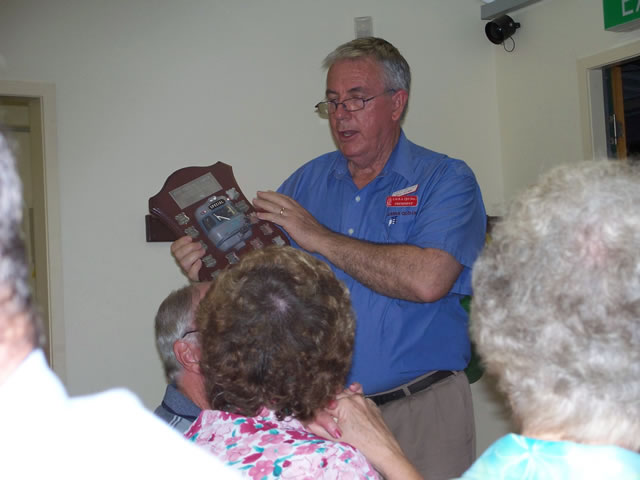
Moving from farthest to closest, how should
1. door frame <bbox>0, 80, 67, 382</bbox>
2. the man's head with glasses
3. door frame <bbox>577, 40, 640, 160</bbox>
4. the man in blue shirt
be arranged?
door frame <bbox>577, 40, 640, 160</bbox>
door frame <bbox>0, 80, 67, 382</bbox>
the man's head with glasses
the man in blue shirt

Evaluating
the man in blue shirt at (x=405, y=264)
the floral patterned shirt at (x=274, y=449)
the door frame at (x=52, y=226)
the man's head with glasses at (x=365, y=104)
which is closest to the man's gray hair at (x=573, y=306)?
the floral patterned shirt at (x=274, y=449)

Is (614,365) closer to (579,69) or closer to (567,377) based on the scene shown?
(567,377)

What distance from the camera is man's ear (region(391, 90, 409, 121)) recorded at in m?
2.54

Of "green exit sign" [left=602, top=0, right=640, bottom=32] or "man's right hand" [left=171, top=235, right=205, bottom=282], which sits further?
"green exit sign" [left=602, top=0, right=640, bottom=32]

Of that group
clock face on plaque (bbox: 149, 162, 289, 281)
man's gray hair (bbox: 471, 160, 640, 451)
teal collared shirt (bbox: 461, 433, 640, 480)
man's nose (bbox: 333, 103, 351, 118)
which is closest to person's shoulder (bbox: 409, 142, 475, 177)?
man's nose (bbox: 333, 103, 351, 118)

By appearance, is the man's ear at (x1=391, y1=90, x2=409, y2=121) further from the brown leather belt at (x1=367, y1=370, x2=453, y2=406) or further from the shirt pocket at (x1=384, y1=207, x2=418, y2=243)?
the brown leather belt at (x1=367, y1=370, x2=453, y2=406)

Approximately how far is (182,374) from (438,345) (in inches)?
33.4

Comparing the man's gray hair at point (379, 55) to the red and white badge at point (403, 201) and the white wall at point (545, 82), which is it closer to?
the red and white badge at point (403, 201)

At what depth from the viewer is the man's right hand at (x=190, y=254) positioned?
2215mm

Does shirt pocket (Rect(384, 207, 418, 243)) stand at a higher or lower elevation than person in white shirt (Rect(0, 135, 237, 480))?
higher

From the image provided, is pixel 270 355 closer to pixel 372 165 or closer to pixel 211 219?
pixel 211 219

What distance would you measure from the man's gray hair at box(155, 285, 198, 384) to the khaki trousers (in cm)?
74

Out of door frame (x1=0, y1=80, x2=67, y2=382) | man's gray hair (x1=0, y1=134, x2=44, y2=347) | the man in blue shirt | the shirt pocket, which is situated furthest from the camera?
door frame (x1=0, y1=80, x2=67, y2=382)

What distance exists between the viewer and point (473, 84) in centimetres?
426
